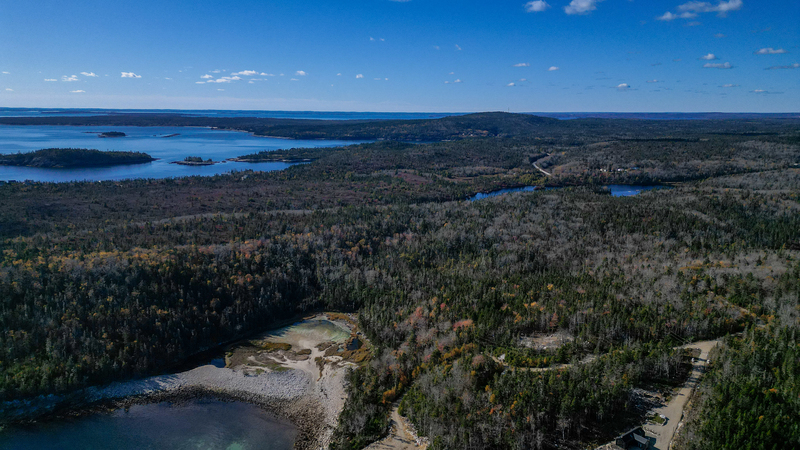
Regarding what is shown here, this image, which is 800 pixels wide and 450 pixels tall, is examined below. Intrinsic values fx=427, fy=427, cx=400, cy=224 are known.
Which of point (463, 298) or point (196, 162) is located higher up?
point (196, 162)

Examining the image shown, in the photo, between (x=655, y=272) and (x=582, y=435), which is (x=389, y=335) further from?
(x=655, y=272)

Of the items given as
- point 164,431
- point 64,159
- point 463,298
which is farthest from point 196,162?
point 164,431

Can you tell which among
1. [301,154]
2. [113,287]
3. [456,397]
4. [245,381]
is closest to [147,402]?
[245,381]

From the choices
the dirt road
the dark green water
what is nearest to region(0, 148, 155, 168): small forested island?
the dark green water

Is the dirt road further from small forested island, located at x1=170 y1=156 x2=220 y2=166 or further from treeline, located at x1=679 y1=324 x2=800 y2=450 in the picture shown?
small forested island, located at x1=170 y1=156 x2=220 y2=166

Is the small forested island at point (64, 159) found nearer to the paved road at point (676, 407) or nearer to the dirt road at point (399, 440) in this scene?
the dirt road at point (399, 440)

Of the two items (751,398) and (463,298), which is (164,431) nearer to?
(463,298)
